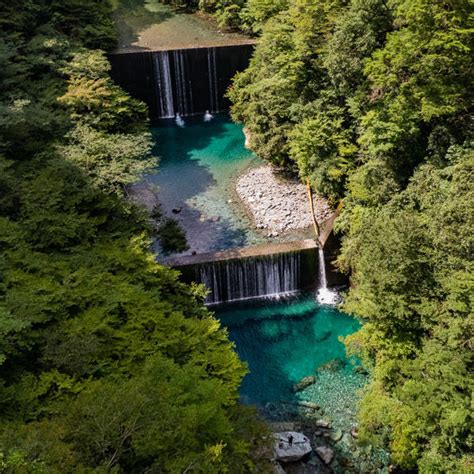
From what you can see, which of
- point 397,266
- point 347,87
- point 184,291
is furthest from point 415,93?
point 184,291

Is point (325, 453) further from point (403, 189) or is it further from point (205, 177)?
point (205, 177)

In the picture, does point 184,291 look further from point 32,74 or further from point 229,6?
point 229,6

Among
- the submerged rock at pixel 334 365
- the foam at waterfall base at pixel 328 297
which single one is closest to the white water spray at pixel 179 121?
the foam at waterfall base at pixel 328 297

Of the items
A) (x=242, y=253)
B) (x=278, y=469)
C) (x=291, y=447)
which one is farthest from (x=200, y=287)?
(x=278, y=469)

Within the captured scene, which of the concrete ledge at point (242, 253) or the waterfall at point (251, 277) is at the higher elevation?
the concrete ledge at point (242, 253)

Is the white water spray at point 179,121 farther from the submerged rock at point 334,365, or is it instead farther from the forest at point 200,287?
the submerged rock at point 334,365

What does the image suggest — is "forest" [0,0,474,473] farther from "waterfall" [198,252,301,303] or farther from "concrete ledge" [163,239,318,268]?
"waterfall" [198,252,301,303]
